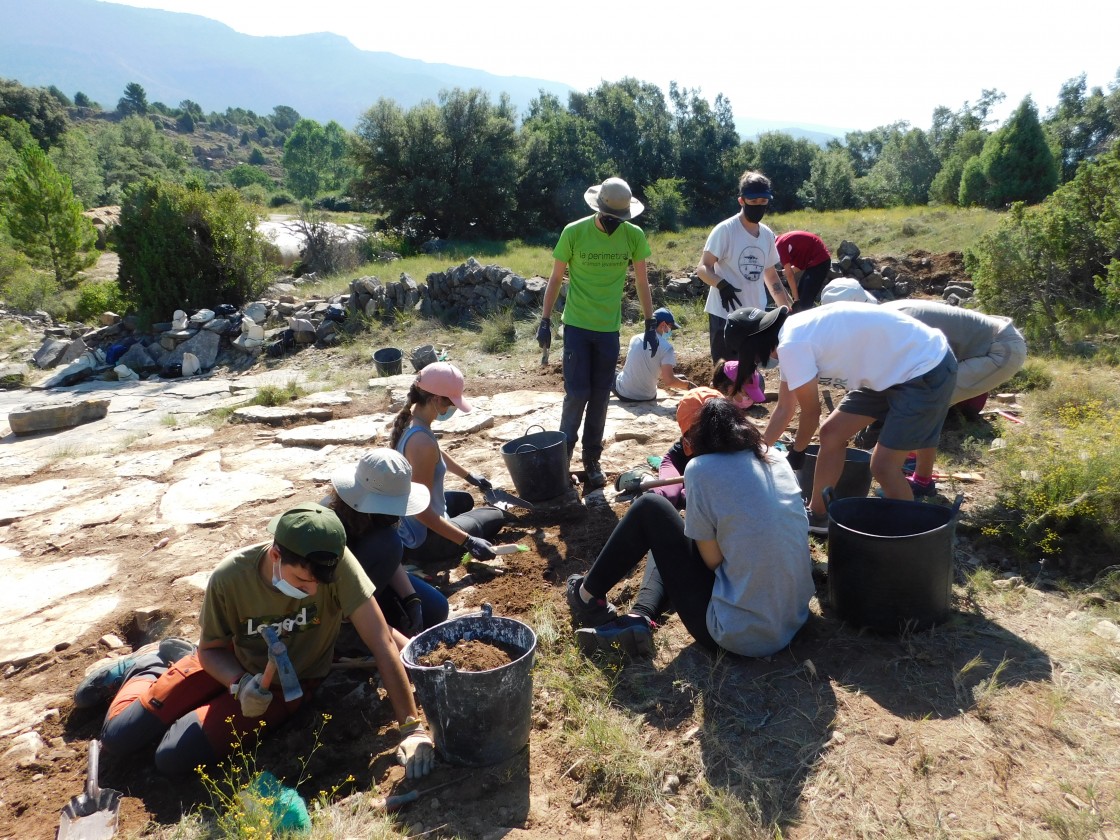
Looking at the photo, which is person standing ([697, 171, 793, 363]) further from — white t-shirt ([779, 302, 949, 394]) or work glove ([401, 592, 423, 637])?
work glove ([401, 592, 423, 637])

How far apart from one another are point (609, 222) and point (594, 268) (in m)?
0.28

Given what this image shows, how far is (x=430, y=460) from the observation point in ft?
11.0

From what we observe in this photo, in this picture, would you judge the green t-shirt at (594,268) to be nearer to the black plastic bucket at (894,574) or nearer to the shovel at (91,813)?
the black plastic bucket at (894,574)

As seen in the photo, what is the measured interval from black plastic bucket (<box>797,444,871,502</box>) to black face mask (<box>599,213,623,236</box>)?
5.56 ft

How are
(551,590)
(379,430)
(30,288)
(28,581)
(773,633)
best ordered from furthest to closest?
(30,288)
(379,430)
(28,581)
(551,590)
(773,633)

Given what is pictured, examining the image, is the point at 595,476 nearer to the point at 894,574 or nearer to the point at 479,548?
the point at 479,548

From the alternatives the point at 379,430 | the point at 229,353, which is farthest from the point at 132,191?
the point at 379,430

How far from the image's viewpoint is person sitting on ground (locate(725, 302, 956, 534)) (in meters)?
2.96

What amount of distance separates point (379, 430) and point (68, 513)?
2220mm

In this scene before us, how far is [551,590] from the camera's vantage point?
338 cm

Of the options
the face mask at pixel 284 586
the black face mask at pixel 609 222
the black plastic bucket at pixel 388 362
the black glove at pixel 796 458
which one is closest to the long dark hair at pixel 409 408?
the face mask at pixel 284 586

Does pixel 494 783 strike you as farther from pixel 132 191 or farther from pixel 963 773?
pixel 132 191

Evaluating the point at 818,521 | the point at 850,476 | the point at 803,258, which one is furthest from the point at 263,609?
the point at 803,258

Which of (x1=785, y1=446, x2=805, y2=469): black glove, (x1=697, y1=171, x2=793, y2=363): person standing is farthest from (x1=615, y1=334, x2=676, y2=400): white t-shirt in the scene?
(x1=785, y1=446, x2=805, y2=469): black glove
